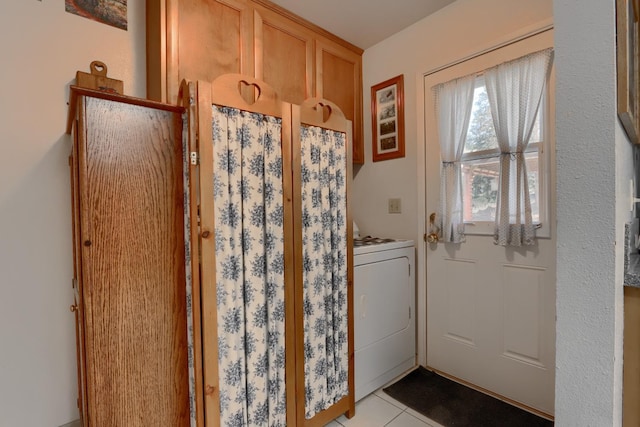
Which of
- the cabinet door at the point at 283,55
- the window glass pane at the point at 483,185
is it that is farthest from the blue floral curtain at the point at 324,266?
the window glass pane at the point at 483,185

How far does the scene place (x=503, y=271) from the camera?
1.77 m

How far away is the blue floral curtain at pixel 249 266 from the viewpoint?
120 centimetres

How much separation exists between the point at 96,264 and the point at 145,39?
137 cm

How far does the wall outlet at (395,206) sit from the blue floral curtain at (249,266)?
122cm

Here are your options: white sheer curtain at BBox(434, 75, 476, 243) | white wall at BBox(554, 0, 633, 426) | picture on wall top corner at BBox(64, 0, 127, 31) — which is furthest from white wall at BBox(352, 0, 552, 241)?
picture on wall top corner at BBox(64, 0, 127, 31)

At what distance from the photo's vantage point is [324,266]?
1566 millimetres

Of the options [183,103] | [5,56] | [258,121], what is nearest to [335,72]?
[258,121]

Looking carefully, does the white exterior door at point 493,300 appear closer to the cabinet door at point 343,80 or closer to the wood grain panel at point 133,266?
the cabinet door at point 343,80

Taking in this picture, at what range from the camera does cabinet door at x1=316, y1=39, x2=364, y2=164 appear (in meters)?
2.19

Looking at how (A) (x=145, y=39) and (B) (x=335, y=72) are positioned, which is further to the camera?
(B) (x=335, y=72)

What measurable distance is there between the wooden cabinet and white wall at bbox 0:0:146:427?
512mm

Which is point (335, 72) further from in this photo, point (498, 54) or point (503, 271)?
point (503, 271)

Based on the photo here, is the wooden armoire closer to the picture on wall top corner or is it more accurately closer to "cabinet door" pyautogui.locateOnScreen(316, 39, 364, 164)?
the picture on wall top corner

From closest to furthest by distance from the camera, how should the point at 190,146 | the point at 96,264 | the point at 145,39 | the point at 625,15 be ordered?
the point at 625,15, the point at 96,264, the point at 190,146, the point at 145,39
